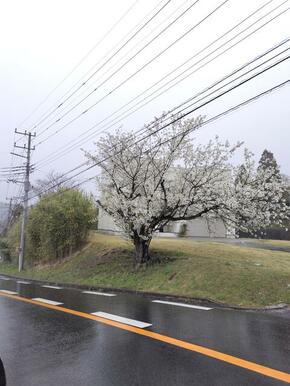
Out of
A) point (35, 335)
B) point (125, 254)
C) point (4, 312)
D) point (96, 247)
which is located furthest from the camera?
point (96, 247)

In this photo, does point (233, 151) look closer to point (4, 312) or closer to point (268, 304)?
point (268, 304)

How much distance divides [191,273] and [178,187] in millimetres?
3556

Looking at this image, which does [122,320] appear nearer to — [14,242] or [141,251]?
[141,251]

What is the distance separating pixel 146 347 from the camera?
6.30 meters

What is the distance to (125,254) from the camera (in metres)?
20.4

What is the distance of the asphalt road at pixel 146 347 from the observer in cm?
501

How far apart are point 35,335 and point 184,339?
2.80m

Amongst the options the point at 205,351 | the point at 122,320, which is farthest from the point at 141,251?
the point at 205,351

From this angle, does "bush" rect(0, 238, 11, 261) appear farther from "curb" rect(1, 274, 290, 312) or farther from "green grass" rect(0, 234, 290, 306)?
"curb" rect(1, 274, 290, 312)

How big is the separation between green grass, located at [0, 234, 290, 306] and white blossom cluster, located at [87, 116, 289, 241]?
1.73 metres

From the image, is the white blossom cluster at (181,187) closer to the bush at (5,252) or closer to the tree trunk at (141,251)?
the tree trunk at (141,251)

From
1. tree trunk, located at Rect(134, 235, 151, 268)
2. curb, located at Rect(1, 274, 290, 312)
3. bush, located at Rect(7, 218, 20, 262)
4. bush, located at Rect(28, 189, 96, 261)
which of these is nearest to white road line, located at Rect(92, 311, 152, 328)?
curb, located at Rect(1, 274, 290, 312)

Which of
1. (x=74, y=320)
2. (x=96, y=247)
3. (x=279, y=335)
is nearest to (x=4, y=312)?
(x=74, y=320)

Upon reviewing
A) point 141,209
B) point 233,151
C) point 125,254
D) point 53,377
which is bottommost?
point 53,377
